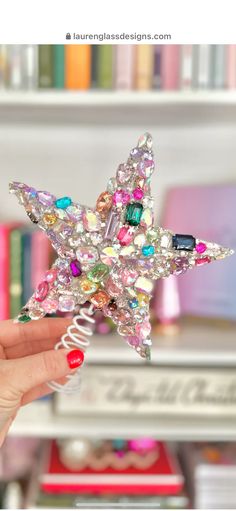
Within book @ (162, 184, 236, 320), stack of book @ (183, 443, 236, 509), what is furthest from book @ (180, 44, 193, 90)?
stack of book @ (183, 443, 236, 509)

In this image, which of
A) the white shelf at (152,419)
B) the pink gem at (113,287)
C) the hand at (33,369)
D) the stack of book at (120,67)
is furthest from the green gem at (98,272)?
the stack of book at (120,67)

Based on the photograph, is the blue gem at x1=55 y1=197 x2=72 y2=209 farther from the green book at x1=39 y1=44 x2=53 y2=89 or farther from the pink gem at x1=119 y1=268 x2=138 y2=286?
the green book at x1=39 y1=44 x2=53 y2=89

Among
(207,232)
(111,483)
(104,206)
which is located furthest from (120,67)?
(111,483)

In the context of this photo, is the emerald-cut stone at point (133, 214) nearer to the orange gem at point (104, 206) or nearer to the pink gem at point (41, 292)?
the orange gem at point (104, 206)

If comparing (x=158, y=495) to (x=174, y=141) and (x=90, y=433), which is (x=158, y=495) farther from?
(x=174, y=141)

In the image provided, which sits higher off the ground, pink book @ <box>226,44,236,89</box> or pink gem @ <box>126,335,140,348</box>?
pink book @ <box>226,44,236,89</box>

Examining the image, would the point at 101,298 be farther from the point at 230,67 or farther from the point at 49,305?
the point at 230,67

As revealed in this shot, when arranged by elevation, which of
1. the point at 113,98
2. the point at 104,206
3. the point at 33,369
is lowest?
the point at 33,369
